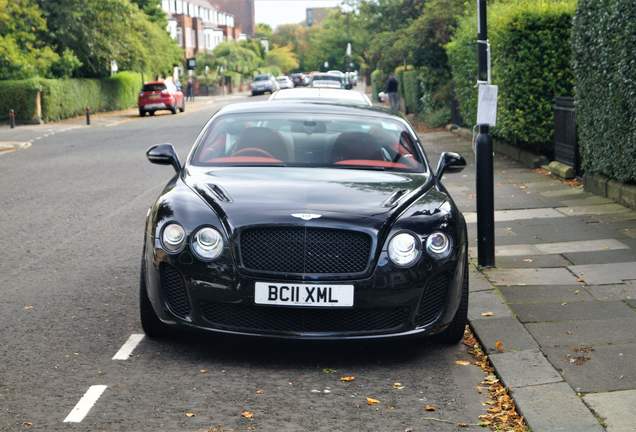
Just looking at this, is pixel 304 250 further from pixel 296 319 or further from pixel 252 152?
pixel 252 152

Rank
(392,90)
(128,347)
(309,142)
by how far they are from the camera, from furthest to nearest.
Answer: (392,90), (309,142), (128,347)

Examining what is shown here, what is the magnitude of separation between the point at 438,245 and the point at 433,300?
33 centimetres

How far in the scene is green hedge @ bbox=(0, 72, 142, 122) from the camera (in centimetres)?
4256

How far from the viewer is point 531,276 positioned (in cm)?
883

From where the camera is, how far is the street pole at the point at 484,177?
9.02 meters

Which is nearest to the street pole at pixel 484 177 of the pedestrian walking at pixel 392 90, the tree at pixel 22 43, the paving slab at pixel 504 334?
the paving slab at pixel 504 334

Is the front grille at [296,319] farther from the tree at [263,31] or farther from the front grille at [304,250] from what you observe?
the tree at [263,31]

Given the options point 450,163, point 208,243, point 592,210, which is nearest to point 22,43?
point 592,210

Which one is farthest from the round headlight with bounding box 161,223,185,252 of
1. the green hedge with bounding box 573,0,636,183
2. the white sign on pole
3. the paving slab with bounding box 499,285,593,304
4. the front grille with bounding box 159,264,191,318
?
Result: the green hedge with bounding box 573,0,636,183

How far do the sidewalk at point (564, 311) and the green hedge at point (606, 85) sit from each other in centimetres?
65

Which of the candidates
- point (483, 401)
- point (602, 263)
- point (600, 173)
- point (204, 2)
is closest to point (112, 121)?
point (600, 173)

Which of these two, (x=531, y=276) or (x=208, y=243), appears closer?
(x=208, y=243)

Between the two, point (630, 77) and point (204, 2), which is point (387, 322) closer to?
point (630, 77)

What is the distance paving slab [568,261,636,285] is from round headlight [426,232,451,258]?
243cm
